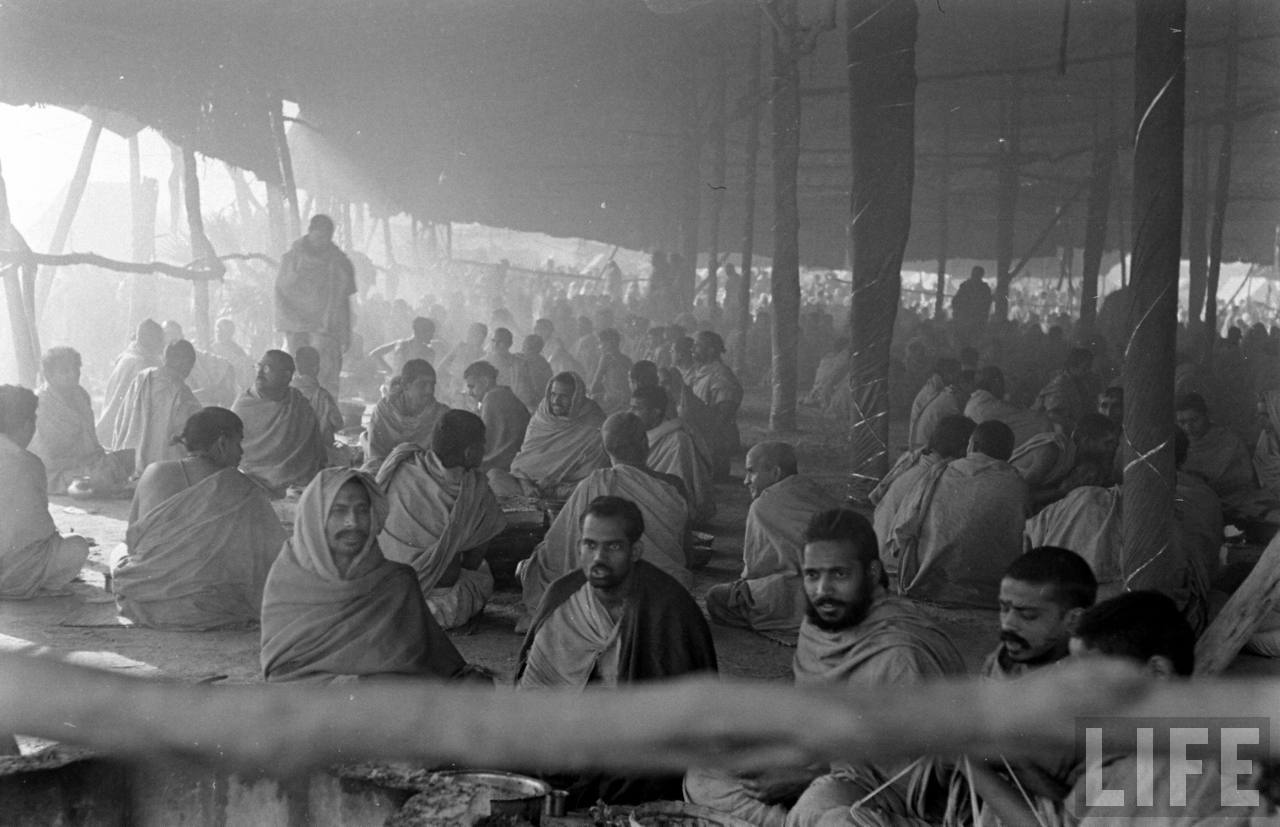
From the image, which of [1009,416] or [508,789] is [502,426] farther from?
[508,789]

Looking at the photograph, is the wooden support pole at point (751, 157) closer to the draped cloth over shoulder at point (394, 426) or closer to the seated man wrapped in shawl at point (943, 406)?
the seated man wrapped in shawl at point (943, 406)

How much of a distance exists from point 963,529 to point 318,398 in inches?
230

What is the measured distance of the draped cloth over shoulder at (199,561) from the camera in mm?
6438

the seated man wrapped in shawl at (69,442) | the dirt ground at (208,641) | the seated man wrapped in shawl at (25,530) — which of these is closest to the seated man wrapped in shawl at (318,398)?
the seated man wrapped in shawl at (69,442)

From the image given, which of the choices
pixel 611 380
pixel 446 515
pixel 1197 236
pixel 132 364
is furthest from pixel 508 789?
pixel 1197 236

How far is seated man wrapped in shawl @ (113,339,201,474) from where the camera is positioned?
10211 millimetres

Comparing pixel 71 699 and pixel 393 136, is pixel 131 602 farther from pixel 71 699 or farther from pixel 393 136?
pixel 393 136

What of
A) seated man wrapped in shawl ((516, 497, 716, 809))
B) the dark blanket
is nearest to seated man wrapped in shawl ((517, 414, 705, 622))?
seated man wrapped in shawl ((516, 497, 716, 809))

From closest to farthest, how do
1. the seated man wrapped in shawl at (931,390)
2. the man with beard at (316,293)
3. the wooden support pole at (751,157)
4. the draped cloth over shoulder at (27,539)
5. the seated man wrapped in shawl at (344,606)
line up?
the seated man wrapped in shawl at (344,606), the draped cloth over shoulder at (27,539), the seated man wrapped in shawl at (931,390), the man with beard at (316,293), the wooden support pole at (751,157)

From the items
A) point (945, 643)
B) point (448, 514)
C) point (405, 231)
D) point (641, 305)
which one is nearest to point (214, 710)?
point (945, 643)

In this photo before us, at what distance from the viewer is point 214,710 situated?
97 centimetres

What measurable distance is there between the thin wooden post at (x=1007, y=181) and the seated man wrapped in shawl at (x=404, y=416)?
916cm

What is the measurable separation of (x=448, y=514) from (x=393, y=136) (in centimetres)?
1459

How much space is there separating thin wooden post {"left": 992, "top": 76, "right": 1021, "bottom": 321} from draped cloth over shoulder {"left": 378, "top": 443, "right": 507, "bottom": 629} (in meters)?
11.2
